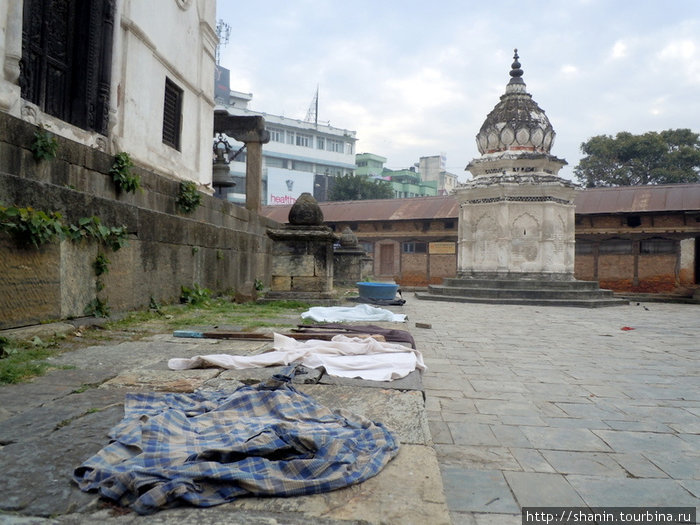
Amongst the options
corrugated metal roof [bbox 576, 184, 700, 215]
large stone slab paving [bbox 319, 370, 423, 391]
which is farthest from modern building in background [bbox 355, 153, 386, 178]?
large stone slab paving [bbox 319, 370, 423, 391]

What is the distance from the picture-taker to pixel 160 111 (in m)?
9.19

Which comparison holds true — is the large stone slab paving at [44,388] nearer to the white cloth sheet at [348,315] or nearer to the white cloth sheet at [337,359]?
the white cloth sheet at [337,359]

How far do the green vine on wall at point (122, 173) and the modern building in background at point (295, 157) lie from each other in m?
42.8

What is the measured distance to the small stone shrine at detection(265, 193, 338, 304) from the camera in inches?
338

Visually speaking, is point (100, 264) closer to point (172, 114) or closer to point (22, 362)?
point (22, 362)

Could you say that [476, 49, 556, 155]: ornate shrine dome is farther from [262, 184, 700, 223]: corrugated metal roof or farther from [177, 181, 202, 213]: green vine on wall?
[177, 181, 202, 213]: green vine on wall

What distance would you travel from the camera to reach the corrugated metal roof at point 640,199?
62.7ft

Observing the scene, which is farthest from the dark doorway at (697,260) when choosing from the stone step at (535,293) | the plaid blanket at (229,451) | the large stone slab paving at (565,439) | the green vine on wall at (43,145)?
the green vine on wall at (43,145)

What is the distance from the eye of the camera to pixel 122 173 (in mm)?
6203

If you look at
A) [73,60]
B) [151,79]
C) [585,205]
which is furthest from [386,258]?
[73,60]

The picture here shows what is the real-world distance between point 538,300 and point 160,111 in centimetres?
1002

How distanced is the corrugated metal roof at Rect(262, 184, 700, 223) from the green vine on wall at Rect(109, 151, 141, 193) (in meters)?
17.8

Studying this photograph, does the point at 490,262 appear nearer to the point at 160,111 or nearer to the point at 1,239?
the point at 160,111

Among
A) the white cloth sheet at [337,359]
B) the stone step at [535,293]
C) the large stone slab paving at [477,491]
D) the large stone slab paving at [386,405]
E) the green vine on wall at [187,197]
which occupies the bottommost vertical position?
the large stone slab paving at [477,491]
